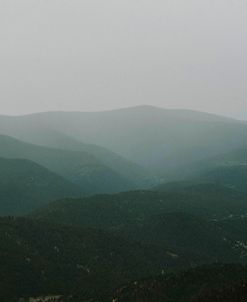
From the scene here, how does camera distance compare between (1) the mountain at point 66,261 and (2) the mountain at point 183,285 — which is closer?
(2) the mountain at point 183,285

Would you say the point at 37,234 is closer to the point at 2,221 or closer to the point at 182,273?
the point at 2,221

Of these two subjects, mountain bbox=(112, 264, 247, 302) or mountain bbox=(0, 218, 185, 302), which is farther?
mountain bbox=(0, 218, 185, 302)

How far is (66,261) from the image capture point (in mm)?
138500

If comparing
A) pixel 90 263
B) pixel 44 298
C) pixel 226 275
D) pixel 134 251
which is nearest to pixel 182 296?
pixel 226 275

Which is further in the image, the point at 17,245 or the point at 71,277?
the point at 17,245

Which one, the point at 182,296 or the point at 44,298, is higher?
the point at 182,296

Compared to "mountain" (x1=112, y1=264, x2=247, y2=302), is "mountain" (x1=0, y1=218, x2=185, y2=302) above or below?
below

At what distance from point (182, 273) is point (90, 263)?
138 feet

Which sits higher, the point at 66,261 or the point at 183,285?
the point at 183,285

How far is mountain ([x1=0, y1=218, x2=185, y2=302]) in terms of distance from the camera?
11725 cm

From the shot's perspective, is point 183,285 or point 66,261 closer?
point 183,285

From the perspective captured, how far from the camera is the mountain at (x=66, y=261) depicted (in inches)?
4616

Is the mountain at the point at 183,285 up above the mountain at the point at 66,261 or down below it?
above

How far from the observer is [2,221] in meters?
162
